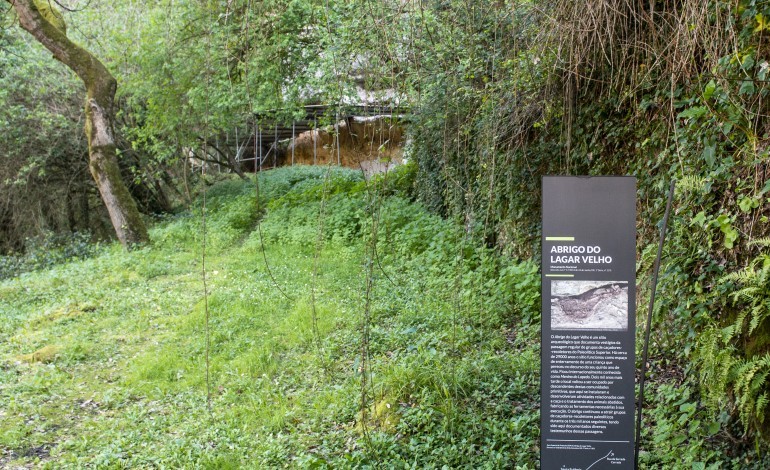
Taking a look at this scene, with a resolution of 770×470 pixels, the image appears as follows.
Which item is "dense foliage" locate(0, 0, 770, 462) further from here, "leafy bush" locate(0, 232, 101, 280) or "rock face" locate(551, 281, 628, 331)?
"leafy bush" locate(0, 232, 101, 280)

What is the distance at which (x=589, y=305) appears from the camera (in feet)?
11.4

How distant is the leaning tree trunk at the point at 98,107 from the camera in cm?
1355

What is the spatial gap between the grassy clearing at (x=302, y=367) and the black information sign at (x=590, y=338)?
99 centimetres

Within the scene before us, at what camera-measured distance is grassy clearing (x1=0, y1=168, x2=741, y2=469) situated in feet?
16.1

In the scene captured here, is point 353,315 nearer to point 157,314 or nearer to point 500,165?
point 500,165

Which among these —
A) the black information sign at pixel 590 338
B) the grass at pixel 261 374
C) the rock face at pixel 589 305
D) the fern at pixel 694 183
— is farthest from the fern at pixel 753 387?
the grass at pixel 261 374

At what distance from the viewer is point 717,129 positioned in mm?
4402

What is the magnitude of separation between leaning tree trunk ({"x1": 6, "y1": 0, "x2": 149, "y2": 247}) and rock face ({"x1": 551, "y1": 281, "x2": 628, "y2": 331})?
13014 millimetres

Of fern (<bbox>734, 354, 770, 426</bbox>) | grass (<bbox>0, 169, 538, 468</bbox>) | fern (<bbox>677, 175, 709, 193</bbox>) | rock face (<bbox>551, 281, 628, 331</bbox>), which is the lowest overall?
grass (<bbox>0, 169, 538, 468</bbox>)

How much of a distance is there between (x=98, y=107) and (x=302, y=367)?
9.98 meters

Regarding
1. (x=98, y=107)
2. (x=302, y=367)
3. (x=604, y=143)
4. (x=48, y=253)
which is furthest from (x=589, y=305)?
(x=48, y=253)

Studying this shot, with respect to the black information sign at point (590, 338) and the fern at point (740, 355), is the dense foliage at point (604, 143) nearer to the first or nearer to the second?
the fern at point (740, 355)

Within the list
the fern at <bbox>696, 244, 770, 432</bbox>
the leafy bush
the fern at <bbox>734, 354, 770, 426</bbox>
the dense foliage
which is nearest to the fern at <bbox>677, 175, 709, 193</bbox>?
the dense foliage

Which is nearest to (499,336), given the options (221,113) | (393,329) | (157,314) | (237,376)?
(393,329)
